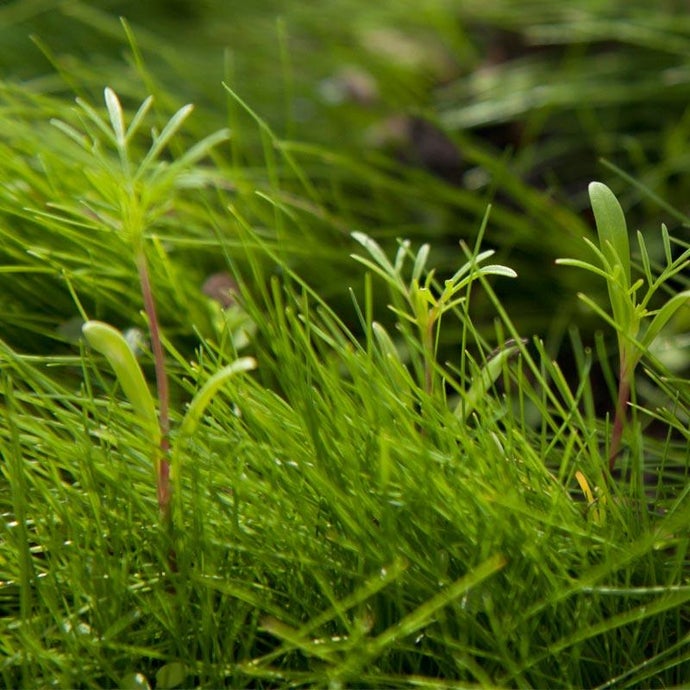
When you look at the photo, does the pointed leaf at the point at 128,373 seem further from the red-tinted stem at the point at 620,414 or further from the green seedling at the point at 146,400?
the red-tinted stem at the point at 620,414

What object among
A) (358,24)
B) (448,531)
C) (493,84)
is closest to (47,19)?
(358,24)

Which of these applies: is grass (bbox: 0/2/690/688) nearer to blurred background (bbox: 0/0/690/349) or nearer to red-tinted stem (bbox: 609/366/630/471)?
red-tinted stem (bbox: 609/366/630/471)

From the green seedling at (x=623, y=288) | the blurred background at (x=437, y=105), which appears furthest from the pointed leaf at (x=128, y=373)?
the blurred background at (x=437, y=105)

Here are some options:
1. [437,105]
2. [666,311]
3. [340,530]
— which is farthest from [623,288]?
[437,105]

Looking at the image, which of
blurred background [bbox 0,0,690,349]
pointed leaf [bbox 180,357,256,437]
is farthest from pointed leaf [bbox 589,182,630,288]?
blurred background [bbox 0,0,690,349]

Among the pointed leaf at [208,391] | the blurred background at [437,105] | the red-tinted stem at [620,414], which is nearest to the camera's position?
the pointed leaf at [208,391]

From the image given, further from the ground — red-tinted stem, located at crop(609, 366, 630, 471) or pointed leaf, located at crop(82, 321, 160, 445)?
pointed leaf, located at crop(82, 321, 160, 445)

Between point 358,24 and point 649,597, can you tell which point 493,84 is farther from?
point 649,597

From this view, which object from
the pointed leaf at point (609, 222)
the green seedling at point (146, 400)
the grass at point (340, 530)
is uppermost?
the pointed leaf at point (609, 222)

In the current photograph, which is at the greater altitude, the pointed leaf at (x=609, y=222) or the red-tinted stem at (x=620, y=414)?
the pointed leaf at (x=609, y=222)

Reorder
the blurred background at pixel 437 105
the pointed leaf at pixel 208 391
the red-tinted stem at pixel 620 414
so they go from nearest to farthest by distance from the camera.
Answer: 1. the pointed leaf at pixel 208 391
2. the red-tinted stem at pixel 620 414
3. the blurred background at pixel 437 105

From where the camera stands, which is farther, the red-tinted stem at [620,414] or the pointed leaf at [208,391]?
the red-tinted stem at [620,414]
